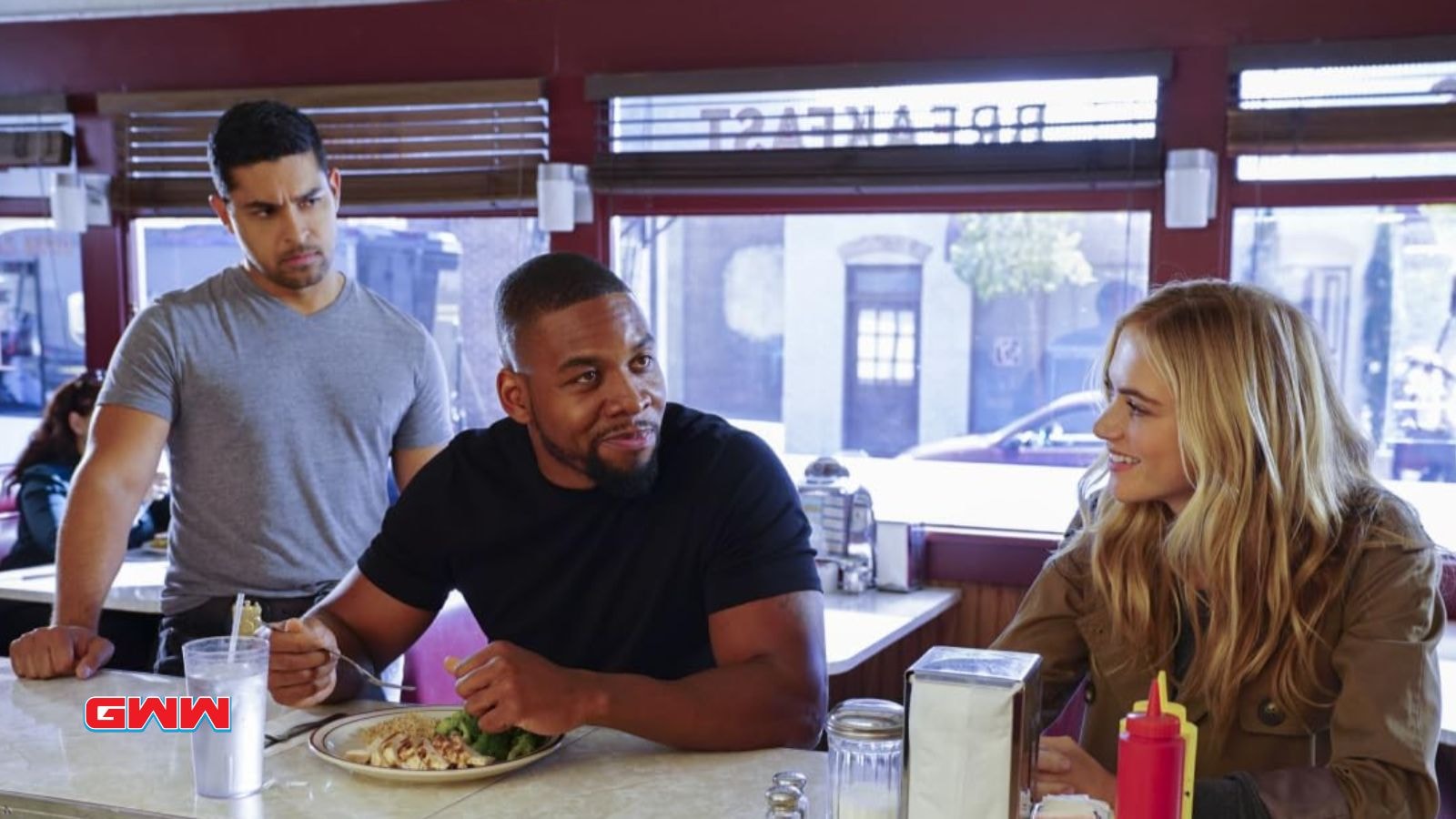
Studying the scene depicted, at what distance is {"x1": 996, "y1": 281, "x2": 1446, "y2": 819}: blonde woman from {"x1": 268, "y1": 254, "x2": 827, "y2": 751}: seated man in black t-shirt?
0.39 metres

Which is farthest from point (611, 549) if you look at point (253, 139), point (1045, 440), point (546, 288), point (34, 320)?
point (34, 320)

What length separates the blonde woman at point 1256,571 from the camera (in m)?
1.65

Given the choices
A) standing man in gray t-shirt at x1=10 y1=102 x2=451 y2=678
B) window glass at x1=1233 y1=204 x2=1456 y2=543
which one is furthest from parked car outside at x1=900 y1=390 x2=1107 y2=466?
standing man in gray t-shirt at x1=10 y1=102 x2=451 y2=678

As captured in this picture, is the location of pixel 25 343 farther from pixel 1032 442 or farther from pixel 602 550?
pixel 602 550

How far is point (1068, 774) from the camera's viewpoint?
63.9 inches

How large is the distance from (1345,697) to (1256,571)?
0.59ft

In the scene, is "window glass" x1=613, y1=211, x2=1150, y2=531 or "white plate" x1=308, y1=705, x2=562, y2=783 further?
"window glass" x1=613, y1=211, x2=1150, y2=531

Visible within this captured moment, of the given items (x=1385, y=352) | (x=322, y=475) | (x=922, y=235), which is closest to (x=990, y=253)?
(x=922, y=235)

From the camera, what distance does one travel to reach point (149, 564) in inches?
167

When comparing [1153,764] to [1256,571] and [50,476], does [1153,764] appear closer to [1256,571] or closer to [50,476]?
[1256,571]

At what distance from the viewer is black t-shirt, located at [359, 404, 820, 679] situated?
1.97 m

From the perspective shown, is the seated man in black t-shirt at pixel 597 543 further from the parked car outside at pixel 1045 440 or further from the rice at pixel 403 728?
the parked car outside at pixel 1045 440

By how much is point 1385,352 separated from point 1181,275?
0.57m

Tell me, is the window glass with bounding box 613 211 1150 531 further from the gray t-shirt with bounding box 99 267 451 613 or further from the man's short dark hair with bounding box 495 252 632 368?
the man's short dark hair with bounding box 495 252 632 368
